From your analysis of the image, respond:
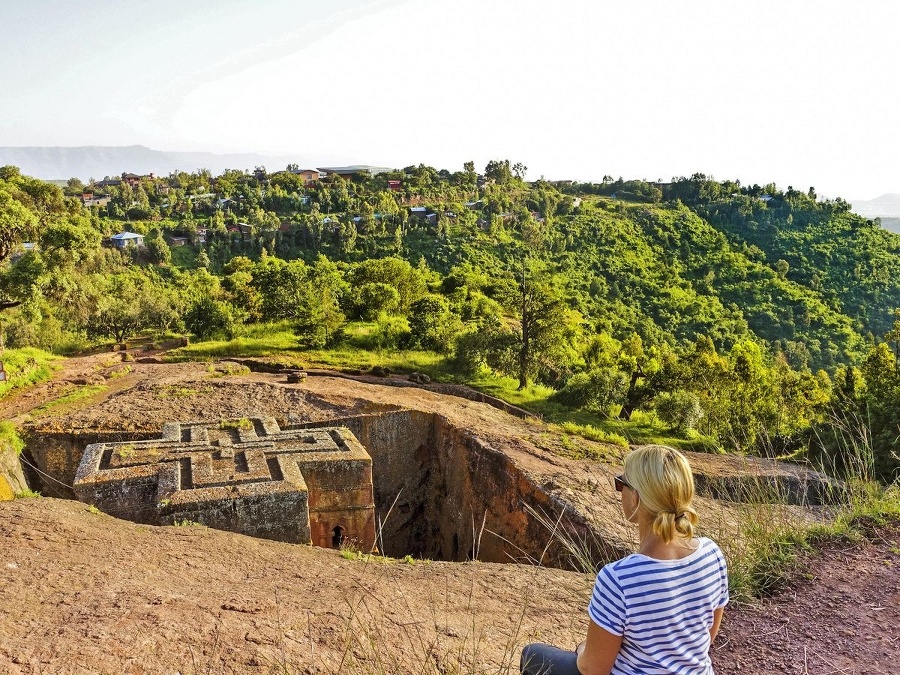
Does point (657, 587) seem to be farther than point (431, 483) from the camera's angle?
No

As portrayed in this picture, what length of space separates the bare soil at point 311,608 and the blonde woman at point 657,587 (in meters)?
0.62

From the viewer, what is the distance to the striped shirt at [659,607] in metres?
2.43

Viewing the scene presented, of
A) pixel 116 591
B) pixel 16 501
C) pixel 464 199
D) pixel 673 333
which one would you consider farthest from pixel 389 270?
pixel 464 199

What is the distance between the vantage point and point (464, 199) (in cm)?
6600

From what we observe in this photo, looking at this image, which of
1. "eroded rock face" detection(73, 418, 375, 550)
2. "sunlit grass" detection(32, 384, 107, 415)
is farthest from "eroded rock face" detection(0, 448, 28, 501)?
"sunlit grass" detection(32, 384, 107, 415)

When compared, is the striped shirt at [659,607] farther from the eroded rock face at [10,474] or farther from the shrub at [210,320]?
the shrub at [210,320]

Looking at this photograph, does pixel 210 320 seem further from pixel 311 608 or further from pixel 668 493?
pixel 668 493

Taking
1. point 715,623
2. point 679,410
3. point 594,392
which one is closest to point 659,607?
point 715,623

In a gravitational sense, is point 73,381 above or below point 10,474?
below

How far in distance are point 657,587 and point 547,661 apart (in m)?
0.87

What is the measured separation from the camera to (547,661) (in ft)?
9.77

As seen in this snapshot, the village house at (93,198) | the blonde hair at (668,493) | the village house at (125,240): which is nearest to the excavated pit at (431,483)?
the blonde hair at (668,493)

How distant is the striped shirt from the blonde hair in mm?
147

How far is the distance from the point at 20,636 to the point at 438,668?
2854mm
